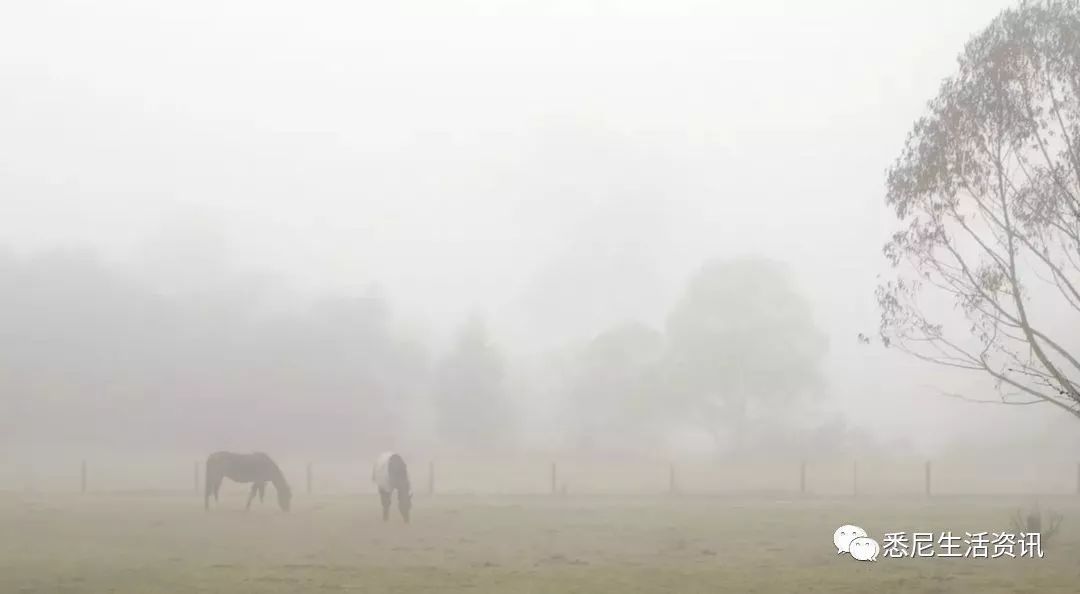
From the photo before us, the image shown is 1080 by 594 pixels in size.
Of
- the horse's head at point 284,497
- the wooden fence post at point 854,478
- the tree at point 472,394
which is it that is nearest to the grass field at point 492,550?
the horse's head at point 284,497

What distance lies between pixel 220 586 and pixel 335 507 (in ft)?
54.2

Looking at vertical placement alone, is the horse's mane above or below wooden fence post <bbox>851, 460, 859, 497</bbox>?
above

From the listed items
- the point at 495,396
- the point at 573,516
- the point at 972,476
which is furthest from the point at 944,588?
the point at 495,396

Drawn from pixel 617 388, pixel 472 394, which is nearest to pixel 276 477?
pixel 472 394

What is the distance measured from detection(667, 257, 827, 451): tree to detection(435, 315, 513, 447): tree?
935cm

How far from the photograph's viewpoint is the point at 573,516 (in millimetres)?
31078

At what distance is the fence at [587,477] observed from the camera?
4319 cm

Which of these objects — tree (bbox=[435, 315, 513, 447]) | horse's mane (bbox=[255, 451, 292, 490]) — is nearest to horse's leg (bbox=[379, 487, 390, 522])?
horse's mane (bbox=[255, 451, 292, 490])

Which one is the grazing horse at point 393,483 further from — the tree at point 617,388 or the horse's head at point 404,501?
the tree at point 617,388

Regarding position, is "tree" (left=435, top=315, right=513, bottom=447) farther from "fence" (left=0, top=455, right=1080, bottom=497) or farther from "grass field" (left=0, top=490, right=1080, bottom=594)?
"grass field" (left=0, top=490, right=1080, bottom=594)

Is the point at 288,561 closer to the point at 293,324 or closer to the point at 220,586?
the point at 220,586

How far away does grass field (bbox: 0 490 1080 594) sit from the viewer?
60.0 feet

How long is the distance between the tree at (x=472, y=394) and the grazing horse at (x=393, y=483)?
21562 mm

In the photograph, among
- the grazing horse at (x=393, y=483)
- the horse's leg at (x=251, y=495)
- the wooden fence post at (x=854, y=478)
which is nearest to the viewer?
the grazing horse at (x=393, y=483)
